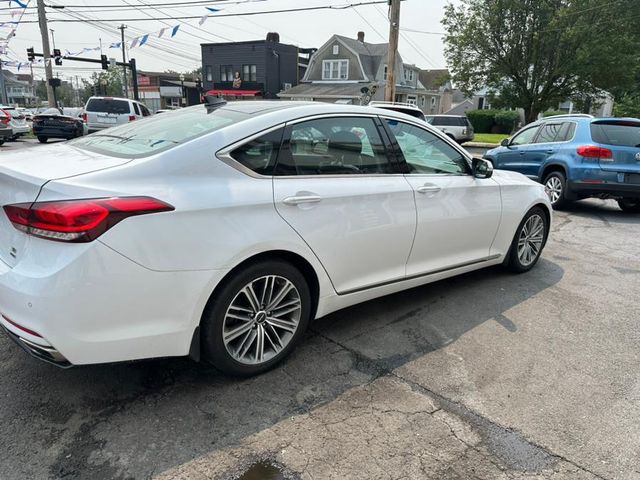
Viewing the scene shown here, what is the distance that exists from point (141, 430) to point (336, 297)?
1.42 metres

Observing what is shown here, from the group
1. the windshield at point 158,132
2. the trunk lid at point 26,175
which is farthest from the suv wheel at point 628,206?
the trunk lid at point 26,175

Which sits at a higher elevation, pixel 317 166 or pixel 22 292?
pixel 317 166

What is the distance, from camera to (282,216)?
111 inches

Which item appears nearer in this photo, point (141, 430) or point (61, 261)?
point (61, 261)

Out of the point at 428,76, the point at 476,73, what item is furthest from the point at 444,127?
the point at 428,76

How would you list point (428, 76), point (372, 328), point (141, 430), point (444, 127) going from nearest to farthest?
point (141, 430) → point (372, 328) → point (444, 127) → point (428, 76)

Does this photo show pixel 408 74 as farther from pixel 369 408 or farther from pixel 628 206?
pixel 369 408

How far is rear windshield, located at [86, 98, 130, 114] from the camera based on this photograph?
56.0 feet

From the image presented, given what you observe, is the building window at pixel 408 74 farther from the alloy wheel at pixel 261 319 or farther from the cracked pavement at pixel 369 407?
the alloy wheel at pixel 261 319

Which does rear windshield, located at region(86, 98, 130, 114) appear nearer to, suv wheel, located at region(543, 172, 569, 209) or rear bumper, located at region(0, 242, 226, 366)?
suv wheel, located at region(543, 172, 569, 209)

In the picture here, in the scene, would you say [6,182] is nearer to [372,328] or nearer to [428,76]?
[372,328]

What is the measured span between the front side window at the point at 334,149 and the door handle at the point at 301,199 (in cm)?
17

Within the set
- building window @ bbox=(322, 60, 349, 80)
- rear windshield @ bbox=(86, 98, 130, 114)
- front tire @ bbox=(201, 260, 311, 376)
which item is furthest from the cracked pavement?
building window @ bbox=(322, 60, 349, 80)

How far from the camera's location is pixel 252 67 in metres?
47.8
